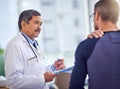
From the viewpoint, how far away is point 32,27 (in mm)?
2205

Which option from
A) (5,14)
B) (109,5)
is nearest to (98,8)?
(109,5)

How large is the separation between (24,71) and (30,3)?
A: 75.1 inches

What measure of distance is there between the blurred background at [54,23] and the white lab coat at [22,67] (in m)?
1.58

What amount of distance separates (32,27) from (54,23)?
1.66m

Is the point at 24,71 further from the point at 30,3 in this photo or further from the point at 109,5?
the point at 30,3

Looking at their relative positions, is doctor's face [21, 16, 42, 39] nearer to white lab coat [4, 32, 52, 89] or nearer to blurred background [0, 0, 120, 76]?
white lab coat [4, 32, 52, 89]

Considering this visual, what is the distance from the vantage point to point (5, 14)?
3.91 metres

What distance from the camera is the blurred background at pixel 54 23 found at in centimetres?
380

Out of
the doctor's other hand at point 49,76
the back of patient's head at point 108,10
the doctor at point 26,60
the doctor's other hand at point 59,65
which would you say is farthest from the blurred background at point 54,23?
the back of patient's head at point 108,10

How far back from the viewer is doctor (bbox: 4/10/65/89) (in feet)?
6.65

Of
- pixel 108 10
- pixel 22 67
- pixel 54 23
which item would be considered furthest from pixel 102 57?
pixel 54 23

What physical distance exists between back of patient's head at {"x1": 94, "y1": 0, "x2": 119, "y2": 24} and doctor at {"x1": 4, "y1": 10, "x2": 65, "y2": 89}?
2.43 feet

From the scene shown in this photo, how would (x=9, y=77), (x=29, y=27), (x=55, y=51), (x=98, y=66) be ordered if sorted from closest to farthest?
1. (x=98, y=66)
2. (x=9, y=77)
3. (x=29, y=27)
4. (x=55, y=51)

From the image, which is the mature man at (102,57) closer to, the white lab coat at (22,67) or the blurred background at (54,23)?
the white lab coat at (22,67)
